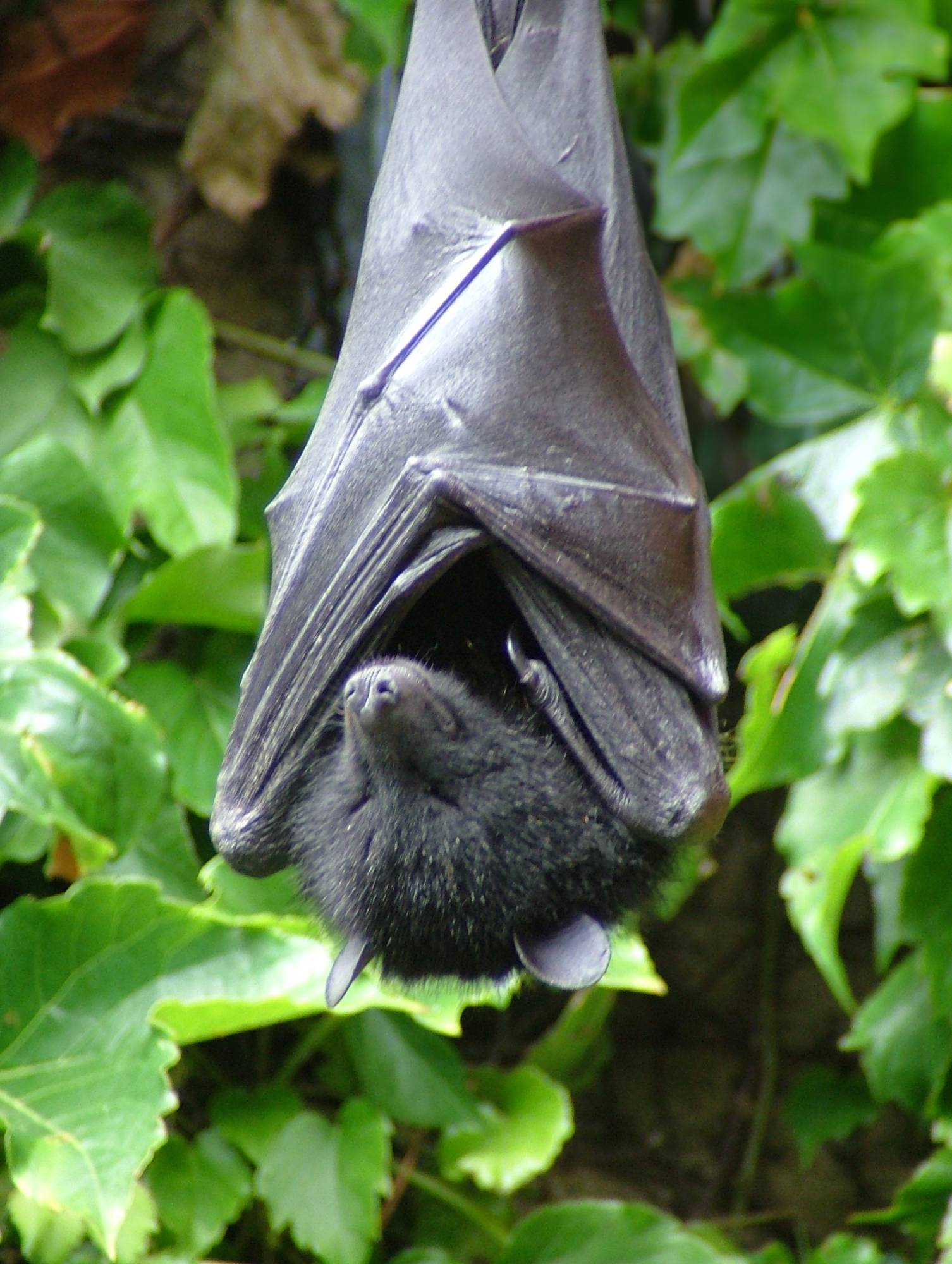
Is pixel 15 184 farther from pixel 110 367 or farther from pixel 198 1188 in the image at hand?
pixel 198 1188

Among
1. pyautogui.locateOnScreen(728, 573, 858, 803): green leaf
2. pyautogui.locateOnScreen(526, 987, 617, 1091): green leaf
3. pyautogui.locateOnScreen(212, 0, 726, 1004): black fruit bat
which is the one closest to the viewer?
pyautogui.locateOnScreen(212, 0, 726, 1004): black fruit bat

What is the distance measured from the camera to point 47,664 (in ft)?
6.11

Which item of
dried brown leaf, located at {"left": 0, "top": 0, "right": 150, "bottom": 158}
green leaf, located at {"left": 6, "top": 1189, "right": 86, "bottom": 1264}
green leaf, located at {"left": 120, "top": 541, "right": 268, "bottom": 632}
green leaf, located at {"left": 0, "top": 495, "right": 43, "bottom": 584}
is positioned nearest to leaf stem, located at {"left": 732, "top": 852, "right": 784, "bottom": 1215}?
green leaf, located at {"left": 120, "top": 541, "right": 268, "bottom": 632}

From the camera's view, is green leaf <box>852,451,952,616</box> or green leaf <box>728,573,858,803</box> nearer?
green leaf <box>852,451,952,616</box>

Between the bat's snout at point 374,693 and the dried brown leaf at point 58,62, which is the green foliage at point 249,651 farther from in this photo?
the bat's snout at point 374,693

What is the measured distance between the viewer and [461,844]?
1259mm

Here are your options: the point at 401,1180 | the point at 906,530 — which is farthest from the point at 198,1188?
the point at 906,530

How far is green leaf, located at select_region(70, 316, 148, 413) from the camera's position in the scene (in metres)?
2.38

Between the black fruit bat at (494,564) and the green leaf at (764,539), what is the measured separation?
2.54 ft

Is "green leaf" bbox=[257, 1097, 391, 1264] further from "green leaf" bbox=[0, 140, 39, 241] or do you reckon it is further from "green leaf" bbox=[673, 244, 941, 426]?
"green leaf" bbox=[0, 140, 39, 241]

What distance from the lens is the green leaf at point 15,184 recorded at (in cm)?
248

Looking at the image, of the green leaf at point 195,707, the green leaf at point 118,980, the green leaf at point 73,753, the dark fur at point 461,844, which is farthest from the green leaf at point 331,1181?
the dark fur at point 461,844

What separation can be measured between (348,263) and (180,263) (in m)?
0.38

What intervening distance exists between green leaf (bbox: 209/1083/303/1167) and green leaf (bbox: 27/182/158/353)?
1387 mm
